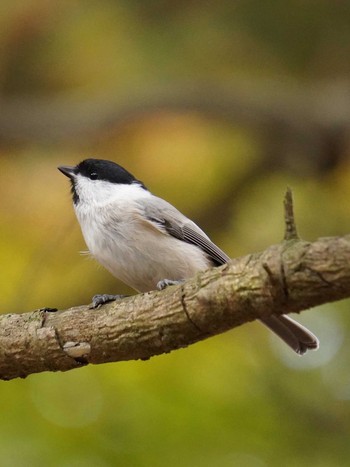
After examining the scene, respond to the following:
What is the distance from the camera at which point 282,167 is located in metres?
6.54

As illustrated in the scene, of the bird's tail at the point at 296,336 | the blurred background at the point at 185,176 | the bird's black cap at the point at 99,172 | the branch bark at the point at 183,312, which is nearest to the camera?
the branch bark at the point at 183,312

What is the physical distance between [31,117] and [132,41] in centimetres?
112

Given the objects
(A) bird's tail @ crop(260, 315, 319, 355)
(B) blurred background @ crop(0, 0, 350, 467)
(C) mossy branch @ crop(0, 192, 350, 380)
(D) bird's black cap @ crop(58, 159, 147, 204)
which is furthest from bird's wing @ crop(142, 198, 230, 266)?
(B) blurred background @ crop(0, 0, 350, 467)

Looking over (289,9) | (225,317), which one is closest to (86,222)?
(225,317)

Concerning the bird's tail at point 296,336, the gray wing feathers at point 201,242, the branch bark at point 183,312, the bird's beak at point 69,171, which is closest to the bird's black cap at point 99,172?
the bird's beak at point 69,171

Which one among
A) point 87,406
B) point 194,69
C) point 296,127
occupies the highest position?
point 194,69

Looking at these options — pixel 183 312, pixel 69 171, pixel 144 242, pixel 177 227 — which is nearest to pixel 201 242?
pixel 177 227

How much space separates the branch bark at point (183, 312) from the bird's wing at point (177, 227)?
1.04 metres

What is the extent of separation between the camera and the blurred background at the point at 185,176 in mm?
5387

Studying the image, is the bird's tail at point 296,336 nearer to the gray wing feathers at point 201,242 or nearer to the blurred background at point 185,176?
the gray wing feathers at point 201,242

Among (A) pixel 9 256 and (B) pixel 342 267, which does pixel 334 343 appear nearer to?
(A) pixel 9 256

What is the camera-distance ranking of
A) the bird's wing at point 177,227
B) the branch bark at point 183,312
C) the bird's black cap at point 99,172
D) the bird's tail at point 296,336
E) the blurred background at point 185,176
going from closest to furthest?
the branch bark at point 183,312 < the bird's tail at point 296,336 < the bird's wing at point 177,227 < the bird's black cap at point 99,172 < the blurred background at point 185,176

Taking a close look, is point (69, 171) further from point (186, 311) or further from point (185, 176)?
point (186, 311)

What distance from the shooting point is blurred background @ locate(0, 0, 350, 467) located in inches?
212
